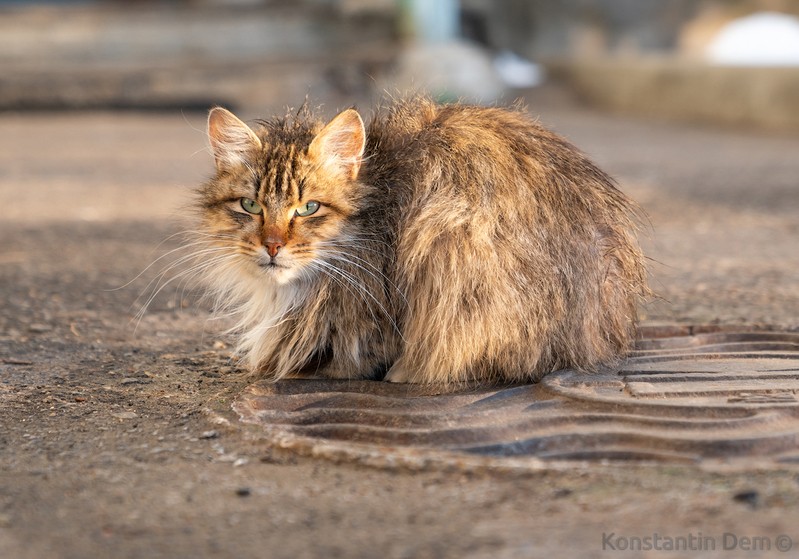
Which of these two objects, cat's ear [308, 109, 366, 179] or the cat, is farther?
cat's ear [308, 109, 366, 179]

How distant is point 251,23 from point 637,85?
17.6ft

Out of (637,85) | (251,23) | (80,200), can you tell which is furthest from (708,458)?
(251,23)

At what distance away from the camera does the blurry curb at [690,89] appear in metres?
11.4

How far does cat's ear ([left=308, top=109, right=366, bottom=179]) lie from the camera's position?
3.33 m

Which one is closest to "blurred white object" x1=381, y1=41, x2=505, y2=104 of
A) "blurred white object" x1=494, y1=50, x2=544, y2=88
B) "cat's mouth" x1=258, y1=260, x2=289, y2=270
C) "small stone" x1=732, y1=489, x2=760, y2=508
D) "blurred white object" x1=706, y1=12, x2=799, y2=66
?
"blurred white object" x1=494, y1=50, x2=544, y2=88

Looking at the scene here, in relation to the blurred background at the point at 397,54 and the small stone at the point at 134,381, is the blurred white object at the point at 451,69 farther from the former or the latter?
the small stone at the point at 134,381

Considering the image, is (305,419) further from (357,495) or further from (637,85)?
(637,85)

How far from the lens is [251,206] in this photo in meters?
3.37

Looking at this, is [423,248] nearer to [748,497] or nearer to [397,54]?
[748,497]

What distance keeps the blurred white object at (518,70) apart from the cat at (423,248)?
1207 centimetres

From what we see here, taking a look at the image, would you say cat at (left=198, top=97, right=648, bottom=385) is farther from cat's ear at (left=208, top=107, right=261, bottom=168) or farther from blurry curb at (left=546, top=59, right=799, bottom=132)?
blurry curb at (left=546, top=59, right=799, bottom=132)

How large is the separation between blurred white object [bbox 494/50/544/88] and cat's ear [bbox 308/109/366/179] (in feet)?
39.8

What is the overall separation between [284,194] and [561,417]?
1.13 metres

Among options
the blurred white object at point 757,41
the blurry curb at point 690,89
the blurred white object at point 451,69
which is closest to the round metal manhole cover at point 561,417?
the blurry curb at point 690,89
